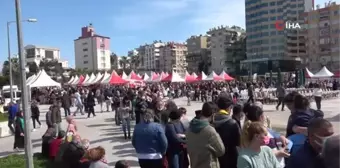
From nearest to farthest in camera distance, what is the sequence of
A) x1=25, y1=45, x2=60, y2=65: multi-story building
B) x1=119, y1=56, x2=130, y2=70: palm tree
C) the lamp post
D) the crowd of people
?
1. the crowd of people
2. the lamp post
3. x1=25, y1=45, x2=60, y2=65: multi-story building
4. x1=119, y1=56, x2=130, y2=70: palm tree

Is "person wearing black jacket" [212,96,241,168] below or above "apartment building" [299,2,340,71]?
below

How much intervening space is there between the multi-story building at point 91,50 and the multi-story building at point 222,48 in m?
50.3

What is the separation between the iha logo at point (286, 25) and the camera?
12288cm

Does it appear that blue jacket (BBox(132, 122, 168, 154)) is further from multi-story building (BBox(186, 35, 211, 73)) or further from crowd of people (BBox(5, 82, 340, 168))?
multi-story building (BBox(186, 35, 211, 73))

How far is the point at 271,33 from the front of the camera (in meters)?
130

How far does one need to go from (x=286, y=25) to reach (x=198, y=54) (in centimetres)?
5715

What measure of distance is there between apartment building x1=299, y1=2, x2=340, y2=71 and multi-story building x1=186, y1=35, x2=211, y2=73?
186 ft

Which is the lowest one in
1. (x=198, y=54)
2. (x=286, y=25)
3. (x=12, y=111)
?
(x=12, y=111)

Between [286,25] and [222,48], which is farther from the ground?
[286,25]

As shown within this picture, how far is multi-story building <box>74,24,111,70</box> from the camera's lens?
171 metres

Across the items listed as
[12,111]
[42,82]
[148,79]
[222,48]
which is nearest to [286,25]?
[222,48]

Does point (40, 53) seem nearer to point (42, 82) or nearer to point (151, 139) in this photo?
point (42, 82)

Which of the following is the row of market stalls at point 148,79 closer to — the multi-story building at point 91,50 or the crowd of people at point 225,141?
the crowd of people at point 225,141

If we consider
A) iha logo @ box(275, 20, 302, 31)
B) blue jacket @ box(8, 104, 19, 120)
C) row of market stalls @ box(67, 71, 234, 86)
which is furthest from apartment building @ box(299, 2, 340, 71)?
blue jacket @ box(8, 104, 19, 120)
